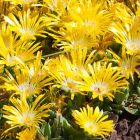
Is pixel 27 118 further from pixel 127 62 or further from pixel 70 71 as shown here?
pixel 127 62

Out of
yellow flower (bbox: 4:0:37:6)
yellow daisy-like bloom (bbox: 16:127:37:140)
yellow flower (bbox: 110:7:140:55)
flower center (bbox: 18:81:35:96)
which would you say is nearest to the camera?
yellow daisy-like bloom (bbox: 16:127:37:140)

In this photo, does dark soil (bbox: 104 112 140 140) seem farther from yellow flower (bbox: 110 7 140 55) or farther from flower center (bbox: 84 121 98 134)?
yellow flower (bbox: 110 7 140 55)

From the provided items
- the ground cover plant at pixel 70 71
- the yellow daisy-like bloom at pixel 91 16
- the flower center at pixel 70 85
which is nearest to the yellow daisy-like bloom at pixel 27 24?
the ground cover plant at pixel 70 71

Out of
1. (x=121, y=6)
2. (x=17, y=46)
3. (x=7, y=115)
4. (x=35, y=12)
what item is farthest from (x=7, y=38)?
(x=121, y=6)

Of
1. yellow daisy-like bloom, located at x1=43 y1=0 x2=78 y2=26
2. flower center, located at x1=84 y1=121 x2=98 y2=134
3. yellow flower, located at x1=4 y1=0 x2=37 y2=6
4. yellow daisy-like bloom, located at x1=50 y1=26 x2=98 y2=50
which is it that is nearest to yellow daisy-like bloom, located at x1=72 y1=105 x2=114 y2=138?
flower center, located at x1=84 y1=121 x2=98 y2=134

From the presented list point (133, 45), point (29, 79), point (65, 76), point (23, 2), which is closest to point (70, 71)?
point (65, 76)

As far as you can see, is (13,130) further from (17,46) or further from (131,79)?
(131,79)
